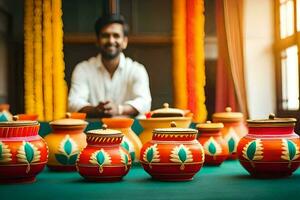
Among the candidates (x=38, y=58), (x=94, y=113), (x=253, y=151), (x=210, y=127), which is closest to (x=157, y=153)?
(x=253, y=151)

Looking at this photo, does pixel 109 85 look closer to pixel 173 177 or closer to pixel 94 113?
pixel 94 113

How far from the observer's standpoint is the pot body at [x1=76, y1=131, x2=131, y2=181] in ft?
3.32

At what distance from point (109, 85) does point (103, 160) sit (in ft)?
5.61

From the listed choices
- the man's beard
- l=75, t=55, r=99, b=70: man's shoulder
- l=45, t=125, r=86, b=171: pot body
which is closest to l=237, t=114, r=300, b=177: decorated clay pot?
l=45, t=125, r=86, b=171: pot body

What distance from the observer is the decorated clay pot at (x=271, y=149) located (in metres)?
A: 1.06

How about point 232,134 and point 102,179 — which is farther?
point 232,134

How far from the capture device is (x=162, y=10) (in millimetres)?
3135

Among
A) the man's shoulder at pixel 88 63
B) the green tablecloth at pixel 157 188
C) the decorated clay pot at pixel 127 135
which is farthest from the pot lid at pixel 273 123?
the man's shoulder at pixel 88 63

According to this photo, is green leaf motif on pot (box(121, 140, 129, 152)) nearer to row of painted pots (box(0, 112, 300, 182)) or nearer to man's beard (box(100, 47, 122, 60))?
row of painted pots (box(0, 112, 300, 182))

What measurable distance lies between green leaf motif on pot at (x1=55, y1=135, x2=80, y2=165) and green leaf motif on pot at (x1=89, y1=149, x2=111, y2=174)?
0.71 feet

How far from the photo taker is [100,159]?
1016 mm

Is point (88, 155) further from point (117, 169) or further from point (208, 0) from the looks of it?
point (208, 0)

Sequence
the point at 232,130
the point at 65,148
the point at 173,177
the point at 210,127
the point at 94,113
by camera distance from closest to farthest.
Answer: the point at 173,177 < the point at 65,148 < the point at 210,127 < the point at 232,130 < the point at 94,113

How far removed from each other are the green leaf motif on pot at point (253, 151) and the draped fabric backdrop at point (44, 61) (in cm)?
172
